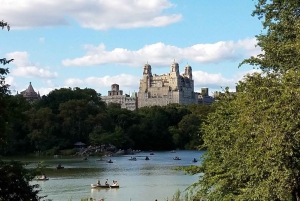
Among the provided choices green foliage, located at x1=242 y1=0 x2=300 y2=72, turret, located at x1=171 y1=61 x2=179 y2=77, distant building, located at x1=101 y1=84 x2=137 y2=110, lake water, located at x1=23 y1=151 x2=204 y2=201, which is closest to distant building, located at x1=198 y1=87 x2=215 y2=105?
turret, located at x1=171 y1=61 x2=179 y2=77

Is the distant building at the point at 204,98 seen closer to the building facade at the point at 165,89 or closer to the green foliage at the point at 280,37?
the building facade at the point at 165,89

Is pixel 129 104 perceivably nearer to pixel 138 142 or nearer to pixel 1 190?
pixel 138 142

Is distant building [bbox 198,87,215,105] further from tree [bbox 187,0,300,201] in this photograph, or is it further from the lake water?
tree [bbox 187,0,300,201]

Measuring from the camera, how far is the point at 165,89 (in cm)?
16175

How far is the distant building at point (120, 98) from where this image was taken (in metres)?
165

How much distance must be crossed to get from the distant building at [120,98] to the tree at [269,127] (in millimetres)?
147073

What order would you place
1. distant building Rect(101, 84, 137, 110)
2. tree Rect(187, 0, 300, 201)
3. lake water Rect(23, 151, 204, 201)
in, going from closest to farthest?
tree Rect(187, 0, 300, 201) < lake water Rect(23, 151, 204, 201) < distant building Rect(101, 84, 137, 110)

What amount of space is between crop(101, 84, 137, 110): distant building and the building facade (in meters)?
2.56

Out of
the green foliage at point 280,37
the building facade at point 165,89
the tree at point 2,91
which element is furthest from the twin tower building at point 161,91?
the tree at point 2,91

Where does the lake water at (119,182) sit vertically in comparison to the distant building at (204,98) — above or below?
below

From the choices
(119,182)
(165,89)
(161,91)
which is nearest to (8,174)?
(119,182)

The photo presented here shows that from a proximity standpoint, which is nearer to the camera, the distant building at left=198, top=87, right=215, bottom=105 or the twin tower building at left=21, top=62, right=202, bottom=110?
the twin tower building at left=21, top=62, right=202, bottom=110

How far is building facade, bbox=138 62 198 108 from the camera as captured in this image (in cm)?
15938

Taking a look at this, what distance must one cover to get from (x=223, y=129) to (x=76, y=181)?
62.9 feet
